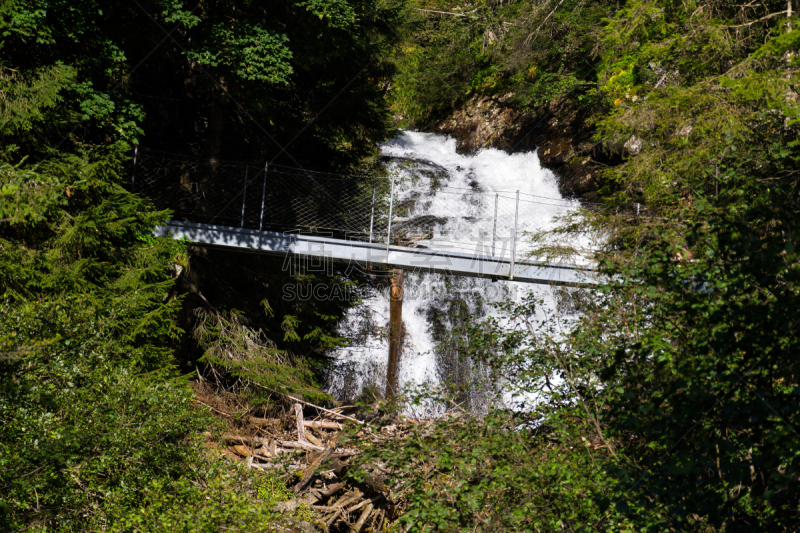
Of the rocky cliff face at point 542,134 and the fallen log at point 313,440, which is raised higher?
the rocky cliff face at point 542,134

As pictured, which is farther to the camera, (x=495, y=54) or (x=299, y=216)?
(x=495, y=54)

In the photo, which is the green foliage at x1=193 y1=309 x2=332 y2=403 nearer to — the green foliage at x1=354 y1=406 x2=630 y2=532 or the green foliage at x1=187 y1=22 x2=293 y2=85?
the green foliage at x1=187 y1=22 x2=293 y2=85

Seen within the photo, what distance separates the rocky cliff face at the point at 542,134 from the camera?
15578mm

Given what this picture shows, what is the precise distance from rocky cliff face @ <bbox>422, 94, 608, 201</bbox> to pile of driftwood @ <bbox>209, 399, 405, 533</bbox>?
9.98m

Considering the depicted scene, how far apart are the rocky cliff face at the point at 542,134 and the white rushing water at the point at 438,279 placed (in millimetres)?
580

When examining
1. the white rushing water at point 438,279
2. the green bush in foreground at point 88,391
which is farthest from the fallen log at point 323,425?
the white rushing water at point 438,279

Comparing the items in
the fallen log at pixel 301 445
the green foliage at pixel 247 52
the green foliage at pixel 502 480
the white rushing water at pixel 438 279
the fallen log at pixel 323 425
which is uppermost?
the green foliage at pixel 247 52

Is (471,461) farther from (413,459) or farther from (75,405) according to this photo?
(75,405)

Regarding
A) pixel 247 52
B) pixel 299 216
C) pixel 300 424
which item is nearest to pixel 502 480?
pixel 300 424

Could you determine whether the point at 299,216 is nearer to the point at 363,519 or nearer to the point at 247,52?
the point at 247,52

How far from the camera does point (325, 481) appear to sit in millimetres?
7176

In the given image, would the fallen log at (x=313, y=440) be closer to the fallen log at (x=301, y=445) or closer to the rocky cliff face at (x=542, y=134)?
the fallen log at (x=301, y=445)

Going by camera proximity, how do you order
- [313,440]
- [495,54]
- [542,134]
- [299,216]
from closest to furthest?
[313,440] < [299,216] < [542,134] < [495,54]

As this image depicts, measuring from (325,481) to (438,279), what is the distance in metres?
6.46
